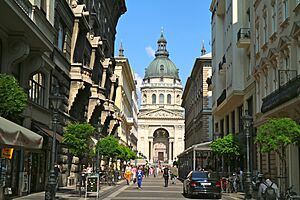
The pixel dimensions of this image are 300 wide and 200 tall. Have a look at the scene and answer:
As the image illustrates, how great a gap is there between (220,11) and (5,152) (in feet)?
121

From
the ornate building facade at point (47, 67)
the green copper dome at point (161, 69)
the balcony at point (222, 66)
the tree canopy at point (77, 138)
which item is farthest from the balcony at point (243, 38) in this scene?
the green copper dome at point (161, 69)

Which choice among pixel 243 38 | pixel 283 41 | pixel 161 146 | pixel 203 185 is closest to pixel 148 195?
pixel 203 185

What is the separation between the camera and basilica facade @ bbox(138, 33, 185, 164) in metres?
166

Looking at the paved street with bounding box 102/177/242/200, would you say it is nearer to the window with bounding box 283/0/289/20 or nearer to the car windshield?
the car windshield

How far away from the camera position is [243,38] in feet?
116

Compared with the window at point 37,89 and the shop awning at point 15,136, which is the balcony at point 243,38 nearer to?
the window at point 37,89

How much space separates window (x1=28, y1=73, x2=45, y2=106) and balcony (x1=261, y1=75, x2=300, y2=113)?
11993 mm

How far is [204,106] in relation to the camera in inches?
2741

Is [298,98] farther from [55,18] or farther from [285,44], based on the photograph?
[55,18]

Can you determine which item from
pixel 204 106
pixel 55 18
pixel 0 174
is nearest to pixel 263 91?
pixel 55 18

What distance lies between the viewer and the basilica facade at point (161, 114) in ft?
A: 546

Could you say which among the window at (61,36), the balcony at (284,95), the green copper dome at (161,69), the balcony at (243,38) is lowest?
the balcony at (284,95)

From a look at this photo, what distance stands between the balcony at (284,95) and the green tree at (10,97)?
1127 centimetres

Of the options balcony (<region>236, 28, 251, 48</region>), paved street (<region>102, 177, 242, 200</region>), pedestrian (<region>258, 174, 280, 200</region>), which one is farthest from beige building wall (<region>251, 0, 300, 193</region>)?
pedestrian (<region>258, 174, 280, 200</region>)
